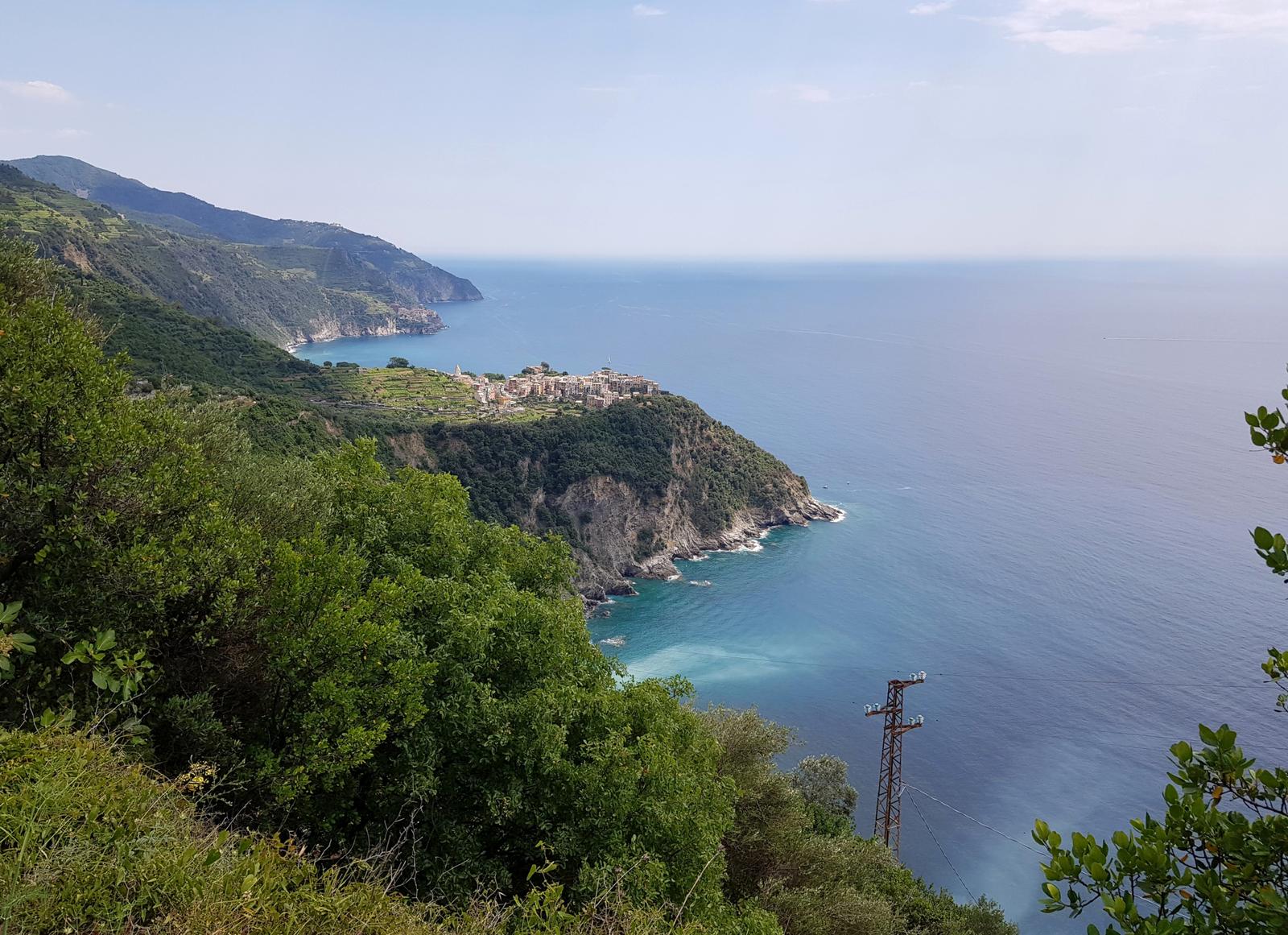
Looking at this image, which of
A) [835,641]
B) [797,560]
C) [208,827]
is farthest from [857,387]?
[208,827]

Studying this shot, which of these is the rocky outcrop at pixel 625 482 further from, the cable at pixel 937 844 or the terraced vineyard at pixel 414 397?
the cable at pixel 937 844

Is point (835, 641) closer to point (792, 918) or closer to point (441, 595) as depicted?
point (792, 918)

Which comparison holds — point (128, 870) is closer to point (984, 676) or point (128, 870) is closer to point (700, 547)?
point (984, 676)

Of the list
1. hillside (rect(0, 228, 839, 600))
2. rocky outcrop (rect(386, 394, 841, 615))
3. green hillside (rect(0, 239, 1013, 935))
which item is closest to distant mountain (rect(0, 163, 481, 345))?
hillside (rect(0, 228, 839, 600))

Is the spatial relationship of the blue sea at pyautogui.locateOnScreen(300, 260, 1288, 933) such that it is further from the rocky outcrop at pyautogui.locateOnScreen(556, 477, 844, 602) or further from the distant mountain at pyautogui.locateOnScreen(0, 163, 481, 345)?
the distant mountain at pyautogui.locateOnScreen(0, 163, 481, 345)

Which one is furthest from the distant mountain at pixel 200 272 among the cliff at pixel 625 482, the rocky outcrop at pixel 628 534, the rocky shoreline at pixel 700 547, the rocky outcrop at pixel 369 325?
the rocky shoreline at pixel 700 547

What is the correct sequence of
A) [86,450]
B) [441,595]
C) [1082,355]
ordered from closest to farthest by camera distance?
1. [86,450]
2. [441,595]
3. [1082,355]
